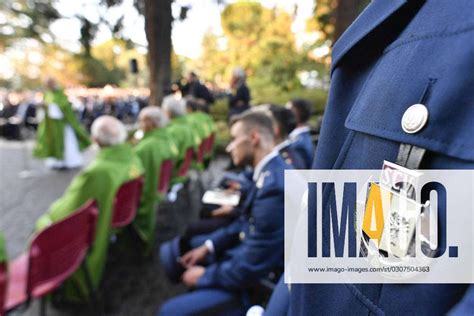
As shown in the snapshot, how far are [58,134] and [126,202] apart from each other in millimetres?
5098

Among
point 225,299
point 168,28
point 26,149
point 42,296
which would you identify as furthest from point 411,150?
point 26,149

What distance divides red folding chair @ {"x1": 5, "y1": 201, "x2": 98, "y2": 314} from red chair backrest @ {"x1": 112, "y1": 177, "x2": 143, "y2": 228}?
484 mm

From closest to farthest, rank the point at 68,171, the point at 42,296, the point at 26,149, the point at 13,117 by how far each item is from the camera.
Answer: the point at 42,296, the point at 68,171, the point at 26,149, the point at 13,117

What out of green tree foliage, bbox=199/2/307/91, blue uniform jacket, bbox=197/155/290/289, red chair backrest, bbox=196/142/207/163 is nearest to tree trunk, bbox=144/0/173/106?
red chair backrest, bbox=196/142/207/163

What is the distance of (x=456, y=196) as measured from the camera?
38 cm

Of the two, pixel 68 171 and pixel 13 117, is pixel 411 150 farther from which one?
pixel 13 117

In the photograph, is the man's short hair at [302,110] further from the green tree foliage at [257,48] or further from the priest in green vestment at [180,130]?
the green tree foliage at [257,48]

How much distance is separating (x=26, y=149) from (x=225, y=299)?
10.1m

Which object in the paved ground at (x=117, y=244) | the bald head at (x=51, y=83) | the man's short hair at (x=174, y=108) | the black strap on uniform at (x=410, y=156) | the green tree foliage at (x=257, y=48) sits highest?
the green tree foliage at (x=257, y=48)

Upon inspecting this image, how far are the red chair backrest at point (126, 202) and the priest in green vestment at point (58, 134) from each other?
4830 millimetres

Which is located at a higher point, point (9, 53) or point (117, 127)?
point (9, 53)

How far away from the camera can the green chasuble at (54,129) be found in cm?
698

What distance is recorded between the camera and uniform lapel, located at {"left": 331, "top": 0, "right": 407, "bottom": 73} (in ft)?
1.62

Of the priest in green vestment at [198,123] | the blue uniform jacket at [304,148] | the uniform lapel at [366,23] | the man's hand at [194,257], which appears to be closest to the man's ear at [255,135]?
the man's hand at [194,257]
